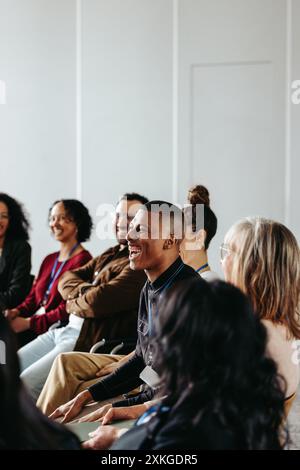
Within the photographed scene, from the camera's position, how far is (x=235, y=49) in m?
4.88

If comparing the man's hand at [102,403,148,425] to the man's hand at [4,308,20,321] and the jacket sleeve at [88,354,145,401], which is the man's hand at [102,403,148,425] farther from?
the man's hand at [4,308,20,321]

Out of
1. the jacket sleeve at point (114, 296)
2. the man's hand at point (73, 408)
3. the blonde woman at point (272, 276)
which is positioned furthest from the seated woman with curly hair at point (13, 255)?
the blonde woman at point (272, 276)

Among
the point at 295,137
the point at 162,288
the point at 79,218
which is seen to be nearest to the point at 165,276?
the point at 162,288

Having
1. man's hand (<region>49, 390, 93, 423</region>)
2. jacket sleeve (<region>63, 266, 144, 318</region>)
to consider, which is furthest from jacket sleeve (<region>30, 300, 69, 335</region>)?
man's hand (<region>49, 390, 93, 423</region>)

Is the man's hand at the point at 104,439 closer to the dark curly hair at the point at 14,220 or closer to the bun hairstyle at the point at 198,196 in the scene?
the bun hairstyle at the point at 198,196

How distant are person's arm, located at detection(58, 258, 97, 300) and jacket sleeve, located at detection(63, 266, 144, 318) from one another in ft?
0.66

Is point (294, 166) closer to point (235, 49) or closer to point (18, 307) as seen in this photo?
point (235, 49)

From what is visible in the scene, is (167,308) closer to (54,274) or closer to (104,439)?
(104,439)

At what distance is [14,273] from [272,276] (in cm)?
260

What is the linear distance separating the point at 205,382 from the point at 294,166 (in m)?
4.04

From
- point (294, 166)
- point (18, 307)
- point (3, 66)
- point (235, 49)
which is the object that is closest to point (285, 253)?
point (18, 307)

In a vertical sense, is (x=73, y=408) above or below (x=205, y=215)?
below

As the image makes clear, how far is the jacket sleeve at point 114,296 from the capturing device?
9.32ft

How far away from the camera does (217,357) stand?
3.26ft
